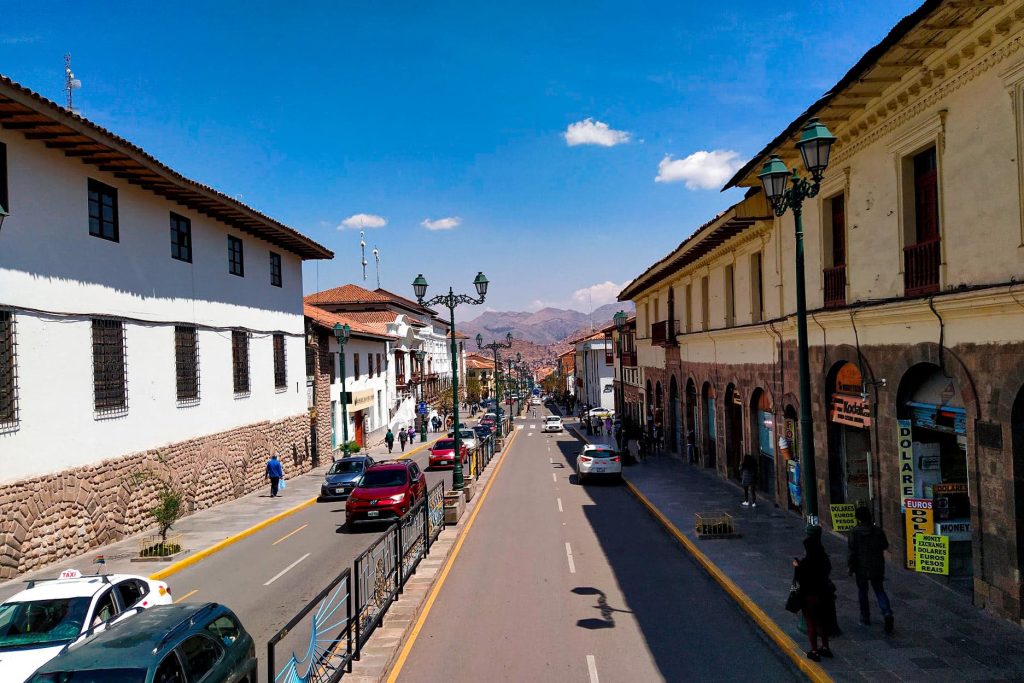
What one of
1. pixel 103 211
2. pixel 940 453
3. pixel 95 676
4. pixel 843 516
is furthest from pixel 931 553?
pixel 103 211

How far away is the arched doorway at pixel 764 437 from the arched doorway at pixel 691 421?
25.8 feet

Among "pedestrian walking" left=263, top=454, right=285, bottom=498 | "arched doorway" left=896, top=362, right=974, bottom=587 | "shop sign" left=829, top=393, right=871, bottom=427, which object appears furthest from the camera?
"pedestrian walking" left=263, top=454, right=285, bottom=498

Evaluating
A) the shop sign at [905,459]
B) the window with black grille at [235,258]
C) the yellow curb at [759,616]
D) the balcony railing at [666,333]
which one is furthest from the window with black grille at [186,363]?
the balcony railing at [666,333]

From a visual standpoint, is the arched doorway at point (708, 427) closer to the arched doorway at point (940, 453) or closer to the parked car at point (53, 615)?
the arched doorway at point (940, 453)

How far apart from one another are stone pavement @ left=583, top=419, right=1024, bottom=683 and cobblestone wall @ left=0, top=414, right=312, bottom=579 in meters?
14.8

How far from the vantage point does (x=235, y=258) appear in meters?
26.7

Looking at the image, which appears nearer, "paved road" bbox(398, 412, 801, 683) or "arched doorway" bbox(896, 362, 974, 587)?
"paved road" bbox(398, 412, 801, 683)

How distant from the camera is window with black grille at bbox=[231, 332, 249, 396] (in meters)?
26.2

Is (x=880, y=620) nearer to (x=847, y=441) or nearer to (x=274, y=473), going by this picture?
(x=847, y=441)

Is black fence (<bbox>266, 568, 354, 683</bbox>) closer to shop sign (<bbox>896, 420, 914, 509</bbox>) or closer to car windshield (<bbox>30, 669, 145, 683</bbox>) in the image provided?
car windshield (<bbox>30, 669, 145, 683</bbox>)

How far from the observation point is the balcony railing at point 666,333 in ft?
107

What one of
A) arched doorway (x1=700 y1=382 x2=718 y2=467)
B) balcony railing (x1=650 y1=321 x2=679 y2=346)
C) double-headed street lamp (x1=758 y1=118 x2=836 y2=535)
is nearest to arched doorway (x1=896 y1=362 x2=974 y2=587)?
double-headed street lamp (x1=758 y1=118 x2=836 y2=535)

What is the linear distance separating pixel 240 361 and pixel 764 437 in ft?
63.8

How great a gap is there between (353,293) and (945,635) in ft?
209
